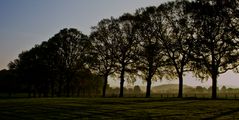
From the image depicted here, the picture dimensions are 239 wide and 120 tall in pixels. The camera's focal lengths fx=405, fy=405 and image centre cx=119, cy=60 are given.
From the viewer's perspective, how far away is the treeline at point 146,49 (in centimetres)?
6694

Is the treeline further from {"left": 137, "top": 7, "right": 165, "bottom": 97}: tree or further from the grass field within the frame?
the grass field

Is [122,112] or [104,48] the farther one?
→ [104,48]

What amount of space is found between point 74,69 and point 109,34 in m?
18.1

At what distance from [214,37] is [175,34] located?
36.9 feet

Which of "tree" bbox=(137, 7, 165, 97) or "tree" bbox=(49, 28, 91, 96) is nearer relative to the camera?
"tree" bbox=(137, 7, 165, 97)

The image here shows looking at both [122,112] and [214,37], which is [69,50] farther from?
[122,112]

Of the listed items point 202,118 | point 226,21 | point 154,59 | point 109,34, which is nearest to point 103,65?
point 109,34

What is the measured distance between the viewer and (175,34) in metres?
80.0

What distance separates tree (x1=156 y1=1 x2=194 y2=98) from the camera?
77.7m

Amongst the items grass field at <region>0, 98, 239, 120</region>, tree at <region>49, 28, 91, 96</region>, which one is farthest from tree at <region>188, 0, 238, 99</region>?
tree at <region>49, 28, 91, 96</region>

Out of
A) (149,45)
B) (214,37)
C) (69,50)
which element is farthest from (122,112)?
(69,50)

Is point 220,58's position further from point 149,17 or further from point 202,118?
point 202,118

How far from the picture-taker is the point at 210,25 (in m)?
68.1

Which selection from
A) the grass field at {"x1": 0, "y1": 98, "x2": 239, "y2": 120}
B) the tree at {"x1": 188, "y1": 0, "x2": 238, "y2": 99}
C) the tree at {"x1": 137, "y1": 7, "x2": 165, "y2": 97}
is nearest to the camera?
the grass field at {"x1": 0, "y1": 98, "x2": 239, "y2": 120}
